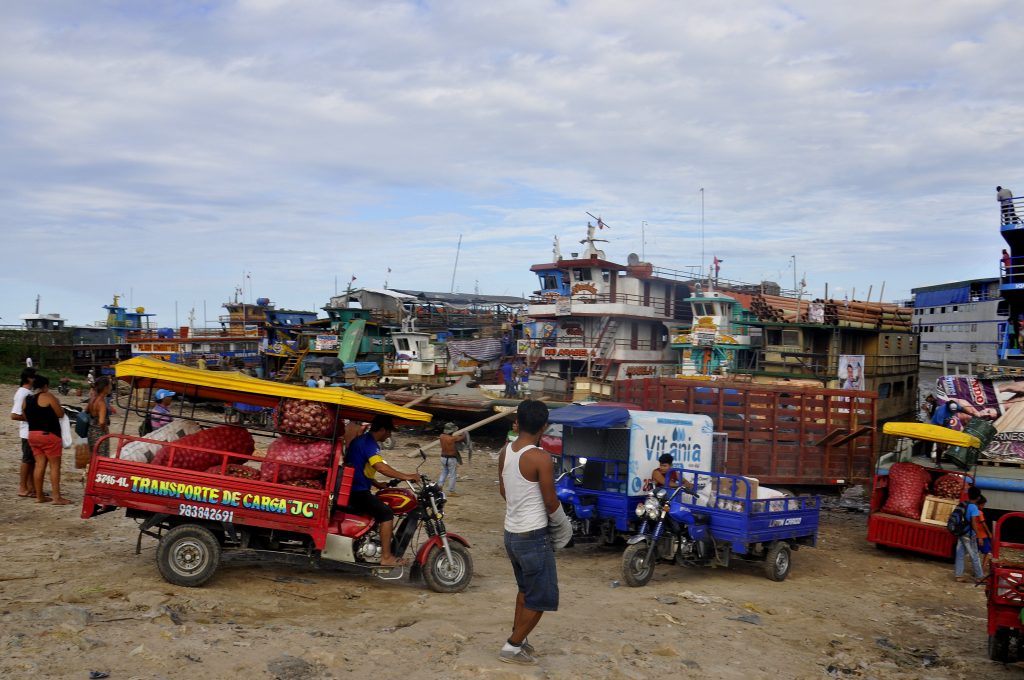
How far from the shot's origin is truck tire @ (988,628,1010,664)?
280 inches

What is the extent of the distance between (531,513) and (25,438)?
8.96m

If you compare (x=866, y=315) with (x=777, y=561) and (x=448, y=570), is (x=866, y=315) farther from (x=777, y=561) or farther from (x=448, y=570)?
(x=448, y=570)

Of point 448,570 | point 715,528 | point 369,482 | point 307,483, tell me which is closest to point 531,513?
point 448,570

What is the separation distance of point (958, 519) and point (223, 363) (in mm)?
40036

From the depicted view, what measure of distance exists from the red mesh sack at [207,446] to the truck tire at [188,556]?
2.28 feet

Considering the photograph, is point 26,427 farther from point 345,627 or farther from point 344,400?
point 345,627

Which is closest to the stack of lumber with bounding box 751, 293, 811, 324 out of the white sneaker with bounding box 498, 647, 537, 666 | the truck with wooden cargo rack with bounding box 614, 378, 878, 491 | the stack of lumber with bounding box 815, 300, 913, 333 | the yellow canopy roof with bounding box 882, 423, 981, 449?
the stack of lumber with bounding box 815, 300, 913, 333

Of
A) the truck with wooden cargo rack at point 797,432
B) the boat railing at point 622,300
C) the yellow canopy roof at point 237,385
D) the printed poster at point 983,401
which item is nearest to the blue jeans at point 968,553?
the truck with wooden cargo rack at point 797,432

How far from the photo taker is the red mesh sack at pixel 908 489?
1295cm

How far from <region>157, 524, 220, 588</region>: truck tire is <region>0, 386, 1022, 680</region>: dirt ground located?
0.20 meters

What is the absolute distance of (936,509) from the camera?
1269 cm

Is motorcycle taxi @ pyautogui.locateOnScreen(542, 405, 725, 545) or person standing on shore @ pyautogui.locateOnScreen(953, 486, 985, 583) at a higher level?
motorcycle taxi @ pyautogui.locateOnScreen(542, 405, 725, 545)

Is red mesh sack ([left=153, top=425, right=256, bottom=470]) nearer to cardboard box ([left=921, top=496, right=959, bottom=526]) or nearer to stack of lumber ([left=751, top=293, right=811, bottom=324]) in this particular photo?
cardboard box ([left=921, top=496, right=959, bottom=526])

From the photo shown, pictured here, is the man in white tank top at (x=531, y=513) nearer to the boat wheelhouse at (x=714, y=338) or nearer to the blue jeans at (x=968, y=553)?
the blue jeans at (x=968, y=553)
